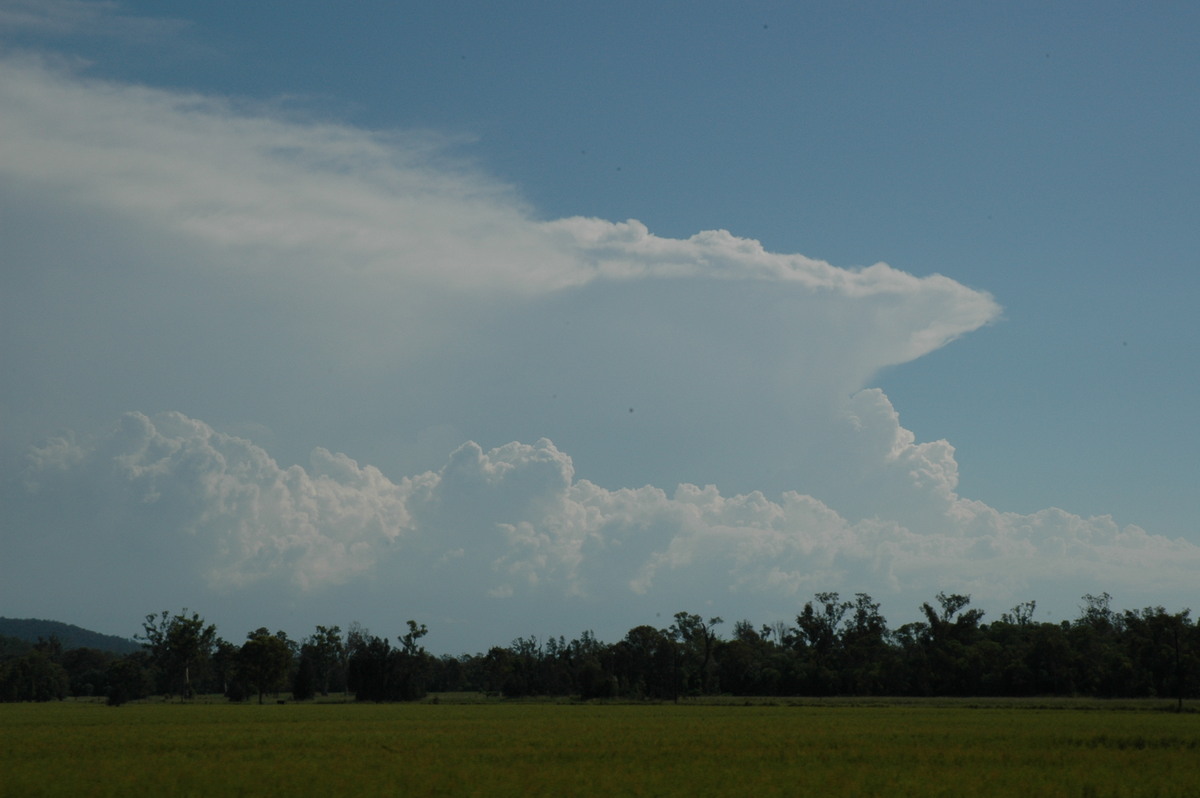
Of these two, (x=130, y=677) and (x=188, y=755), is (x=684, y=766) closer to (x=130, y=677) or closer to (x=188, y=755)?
(x=188, y=755)

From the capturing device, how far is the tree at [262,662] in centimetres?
12288

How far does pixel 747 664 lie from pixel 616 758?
360ft

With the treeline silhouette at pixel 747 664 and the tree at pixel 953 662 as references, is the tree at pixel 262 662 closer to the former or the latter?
the treeline silhouette at pixel 747 664

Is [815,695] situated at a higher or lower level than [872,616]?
lower

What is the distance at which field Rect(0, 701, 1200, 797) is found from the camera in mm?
31719

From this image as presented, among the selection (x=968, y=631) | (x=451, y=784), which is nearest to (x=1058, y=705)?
(x=968, y=631)

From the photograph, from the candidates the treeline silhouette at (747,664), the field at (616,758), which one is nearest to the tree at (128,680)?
the treeline silhouette at (747,664)

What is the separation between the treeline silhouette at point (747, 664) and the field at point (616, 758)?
52153mm

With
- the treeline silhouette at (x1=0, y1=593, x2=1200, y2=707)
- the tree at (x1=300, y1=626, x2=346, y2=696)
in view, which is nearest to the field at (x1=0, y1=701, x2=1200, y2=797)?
the treeline silhouette at (x1=0, y1=593, x2=1200, y2=707)

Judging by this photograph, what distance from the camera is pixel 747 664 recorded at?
479 feet

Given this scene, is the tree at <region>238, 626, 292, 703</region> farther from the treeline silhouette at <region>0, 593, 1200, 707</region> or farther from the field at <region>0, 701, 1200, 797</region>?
the field at <region>0, 701, 1200, 797</region>

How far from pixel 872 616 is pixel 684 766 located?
452 ft

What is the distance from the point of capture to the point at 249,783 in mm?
32656

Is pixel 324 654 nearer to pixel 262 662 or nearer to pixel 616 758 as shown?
pixel 262 662
